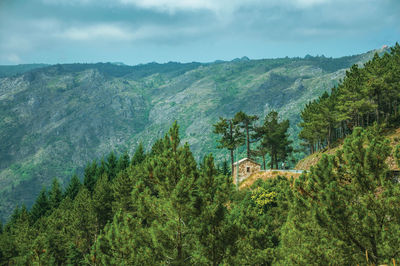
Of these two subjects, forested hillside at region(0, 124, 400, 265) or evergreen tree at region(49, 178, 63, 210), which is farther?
evergreen tree at region(49, 178, 63, 210)

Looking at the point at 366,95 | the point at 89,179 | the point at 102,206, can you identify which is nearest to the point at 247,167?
the point at 366,95

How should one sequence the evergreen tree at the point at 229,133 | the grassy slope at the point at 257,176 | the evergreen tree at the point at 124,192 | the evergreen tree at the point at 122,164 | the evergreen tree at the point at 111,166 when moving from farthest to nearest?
the evergreen tree at the point at 111,166, the evergreen tree at the point at 122,164, the evergreen tree at the point at 229,133, the grassy slope at the point at 257,176, the evergreen tree at the point at 124,192

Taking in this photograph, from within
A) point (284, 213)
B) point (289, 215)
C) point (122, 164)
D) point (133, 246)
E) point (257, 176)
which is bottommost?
point (122, 164)

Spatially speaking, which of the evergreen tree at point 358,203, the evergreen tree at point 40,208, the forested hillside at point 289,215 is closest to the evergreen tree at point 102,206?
the evergreen tree at point 40,208

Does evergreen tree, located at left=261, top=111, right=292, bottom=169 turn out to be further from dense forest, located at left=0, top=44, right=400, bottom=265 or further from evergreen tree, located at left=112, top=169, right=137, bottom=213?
dense forest, located at left=0, top=44, right=400, bottom=265

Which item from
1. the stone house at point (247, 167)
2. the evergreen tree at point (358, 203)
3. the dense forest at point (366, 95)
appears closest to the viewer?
the evergreen tree at point (358, 203)

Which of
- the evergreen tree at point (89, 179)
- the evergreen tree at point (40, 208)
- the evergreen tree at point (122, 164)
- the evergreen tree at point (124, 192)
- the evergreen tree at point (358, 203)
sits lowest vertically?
the evergreen tree at point (40, 208)

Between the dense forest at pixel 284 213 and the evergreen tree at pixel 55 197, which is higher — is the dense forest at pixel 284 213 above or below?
above

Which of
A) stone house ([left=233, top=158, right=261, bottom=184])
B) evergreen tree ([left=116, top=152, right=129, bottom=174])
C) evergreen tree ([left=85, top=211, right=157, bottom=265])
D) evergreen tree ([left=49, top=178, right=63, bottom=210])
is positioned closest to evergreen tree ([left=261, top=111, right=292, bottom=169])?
stone house ([left=233, top=158, right=261, bottom=184])

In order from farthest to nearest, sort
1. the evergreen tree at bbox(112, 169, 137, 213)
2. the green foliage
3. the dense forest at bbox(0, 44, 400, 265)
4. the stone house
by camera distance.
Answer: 1. the green foliage
2. the stone house
3. the evergreen tree at bbox(112, 169, 137, 213)
4. the dense forest at bbox(0, 44, 400, 265)

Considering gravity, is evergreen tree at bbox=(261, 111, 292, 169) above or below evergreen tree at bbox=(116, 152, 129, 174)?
above

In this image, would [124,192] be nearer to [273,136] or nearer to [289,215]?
[289,215]

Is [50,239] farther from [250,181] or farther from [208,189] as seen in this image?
[208,189]

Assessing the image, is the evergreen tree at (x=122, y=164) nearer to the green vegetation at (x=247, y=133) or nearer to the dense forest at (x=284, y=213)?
the green vegetation at (x=247, y=133)
